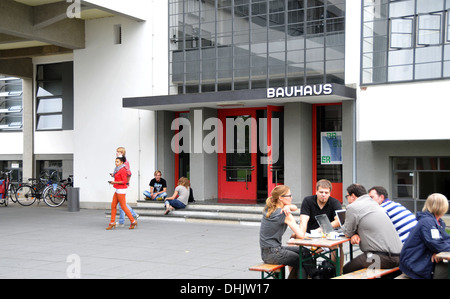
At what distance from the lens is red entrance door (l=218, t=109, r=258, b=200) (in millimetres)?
17719

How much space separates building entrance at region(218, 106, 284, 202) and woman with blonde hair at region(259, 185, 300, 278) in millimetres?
9528

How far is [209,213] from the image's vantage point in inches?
634

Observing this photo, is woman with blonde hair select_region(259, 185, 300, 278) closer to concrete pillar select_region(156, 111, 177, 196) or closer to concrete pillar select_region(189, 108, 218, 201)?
concrete pillar select_region(189, 108, 218, 201)

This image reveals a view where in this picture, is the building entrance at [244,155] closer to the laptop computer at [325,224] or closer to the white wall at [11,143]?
the laptop computer at [325,224]

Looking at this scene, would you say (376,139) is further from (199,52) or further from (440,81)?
(199,52)

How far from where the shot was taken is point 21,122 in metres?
24.5

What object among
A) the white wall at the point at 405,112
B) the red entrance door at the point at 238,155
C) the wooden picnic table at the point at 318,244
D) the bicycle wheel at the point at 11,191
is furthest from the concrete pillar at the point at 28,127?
the wooden picnic table at the point at 318,244

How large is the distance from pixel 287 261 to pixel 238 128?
35.8ft

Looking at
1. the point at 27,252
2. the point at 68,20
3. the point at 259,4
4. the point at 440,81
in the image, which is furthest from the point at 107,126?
the point at 440,81

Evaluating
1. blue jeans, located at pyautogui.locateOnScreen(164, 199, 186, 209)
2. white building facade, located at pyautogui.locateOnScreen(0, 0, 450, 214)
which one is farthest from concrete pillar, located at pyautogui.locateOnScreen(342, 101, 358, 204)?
blue jeans, located at pyautogui.locateOnScreen(164, 199, 186, 209)

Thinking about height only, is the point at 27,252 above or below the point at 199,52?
below

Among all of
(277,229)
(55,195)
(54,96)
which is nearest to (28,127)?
(54,96)

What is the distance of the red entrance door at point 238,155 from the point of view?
17.7 m
